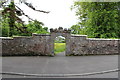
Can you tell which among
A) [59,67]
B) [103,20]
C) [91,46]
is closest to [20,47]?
[59,67]

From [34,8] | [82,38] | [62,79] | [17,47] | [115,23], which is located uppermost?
[34,8]

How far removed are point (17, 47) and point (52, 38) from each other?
3597 millimetres

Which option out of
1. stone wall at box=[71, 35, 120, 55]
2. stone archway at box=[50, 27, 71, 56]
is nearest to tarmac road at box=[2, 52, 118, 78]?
stone archway at box=[50, 27, 71, 56]

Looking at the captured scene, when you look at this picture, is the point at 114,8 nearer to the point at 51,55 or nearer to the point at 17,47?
the point at 51,55

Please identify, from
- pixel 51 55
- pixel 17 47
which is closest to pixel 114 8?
pixel 51 55

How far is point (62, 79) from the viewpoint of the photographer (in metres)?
6.48

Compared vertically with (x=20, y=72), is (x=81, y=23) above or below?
above

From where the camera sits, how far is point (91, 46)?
14.3 meters

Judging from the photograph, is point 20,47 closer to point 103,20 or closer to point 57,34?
point 57,34

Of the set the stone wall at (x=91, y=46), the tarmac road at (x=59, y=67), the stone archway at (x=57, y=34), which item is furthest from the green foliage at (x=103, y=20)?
the tarmac road at (x=59, y=67)

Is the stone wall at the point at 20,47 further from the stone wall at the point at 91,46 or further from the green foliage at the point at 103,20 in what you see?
the green foliage at the point at 103,20

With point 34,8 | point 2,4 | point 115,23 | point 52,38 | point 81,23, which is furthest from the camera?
point 81,23

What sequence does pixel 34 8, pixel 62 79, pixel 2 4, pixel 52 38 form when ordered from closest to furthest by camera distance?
1. pixel 62 79
2. pixel 52 38
3. pixel 2 4
4. pixel 34 8

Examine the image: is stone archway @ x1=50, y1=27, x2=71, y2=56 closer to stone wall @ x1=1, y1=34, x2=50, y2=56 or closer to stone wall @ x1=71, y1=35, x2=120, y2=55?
stone wall @ x1=71, y1=35, x2=120, y2=55
